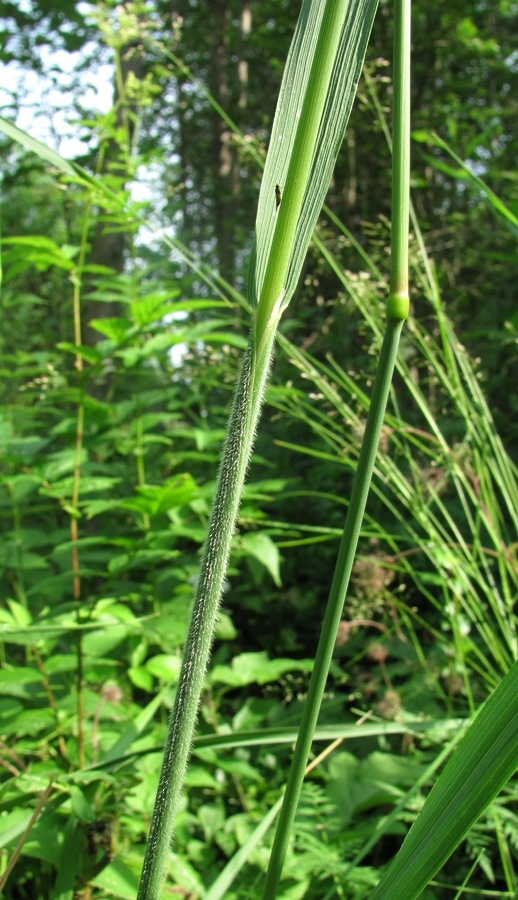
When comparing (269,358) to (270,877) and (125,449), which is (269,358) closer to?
(270,877)

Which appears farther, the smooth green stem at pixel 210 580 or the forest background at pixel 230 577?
the forest background at pixel 230 577

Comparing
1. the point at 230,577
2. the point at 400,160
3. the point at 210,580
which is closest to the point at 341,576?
the point at 210,580

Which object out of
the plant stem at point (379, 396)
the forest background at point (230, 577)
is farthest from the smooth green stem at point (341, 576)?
the forest background at point (230, 577)

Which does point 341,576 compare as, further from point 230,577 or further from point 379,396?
point 230,577

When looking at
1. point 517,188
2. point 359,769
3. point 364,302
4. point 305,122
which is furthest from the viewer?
point 517,188

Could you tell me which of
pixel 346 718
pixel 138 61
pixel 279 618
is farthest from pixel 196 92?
pixel 346 718

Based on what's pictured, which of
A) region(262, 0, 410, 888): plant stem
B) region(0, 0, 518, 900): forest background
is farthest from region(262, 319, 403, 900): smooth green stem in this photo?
region(0, 0, 518, 900): forest background

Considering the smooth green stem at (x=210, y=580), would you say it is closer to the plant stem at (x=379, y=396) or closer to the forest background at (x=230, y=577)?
the plant stem at (x=379, y=396)

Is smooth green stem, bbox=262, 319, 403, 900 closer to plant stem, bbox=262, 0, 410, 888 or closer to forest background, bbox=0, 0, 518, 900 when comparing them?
plant stem, bbox=262, 0, 410, 888
